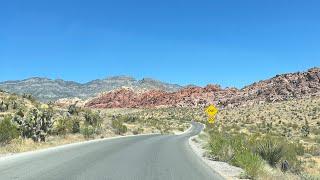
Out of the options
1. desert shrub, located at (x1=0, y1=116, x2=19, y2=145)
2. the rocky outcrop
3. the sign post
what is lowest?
desert shrub, located at (x1=0, y1=116, x2=19, y2=145)

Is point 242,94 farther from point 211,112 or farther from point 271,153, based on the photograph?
point 271,153

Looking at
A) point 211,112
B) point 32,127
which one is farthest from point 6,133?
point 211,112

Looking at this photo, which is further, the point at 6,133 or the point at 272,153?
the point at 6,133

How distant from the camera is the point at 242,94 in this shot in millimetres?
154875

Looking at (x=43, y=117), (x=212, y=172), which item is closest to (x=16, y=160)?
(x=212, y=172)

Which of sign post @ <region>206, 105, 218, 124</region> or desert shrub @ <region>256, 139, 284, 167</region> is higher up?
sign post @ <region>206, 105, 218, 124</region>

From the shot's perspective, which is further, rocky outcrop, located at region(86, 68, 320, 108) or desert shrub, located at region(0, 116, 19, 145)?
rocky outcrop, located at region(86, 68, 320, 108)

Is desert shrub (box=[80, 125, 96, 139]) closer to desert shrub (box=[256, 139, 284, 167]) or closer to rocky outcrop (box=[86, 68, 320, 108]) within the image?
desert shrub (box=[256, 139, 284, 167])

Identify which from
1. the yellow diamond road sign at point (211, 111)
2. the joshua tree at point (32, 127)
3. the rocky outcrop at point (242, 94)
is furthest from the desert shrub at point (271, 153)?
the rocky outcrop at point (242, 94)

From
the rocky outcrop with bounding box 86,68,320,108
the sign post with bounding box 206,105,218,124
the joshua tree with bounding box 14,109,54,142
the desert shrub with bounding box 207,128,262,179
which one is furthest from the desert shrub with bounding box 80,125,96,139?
the rocky outcrop with bounding box 86,68,320,108

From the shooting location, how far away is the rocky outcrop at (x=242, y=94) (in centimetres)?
13062

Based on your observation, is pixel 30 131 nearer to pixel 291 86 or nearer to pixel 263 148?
pixel 263 148

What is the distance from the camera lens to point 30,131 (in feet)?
89.0

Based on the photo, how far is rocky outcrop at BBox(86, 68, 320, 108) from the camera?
131 metres
